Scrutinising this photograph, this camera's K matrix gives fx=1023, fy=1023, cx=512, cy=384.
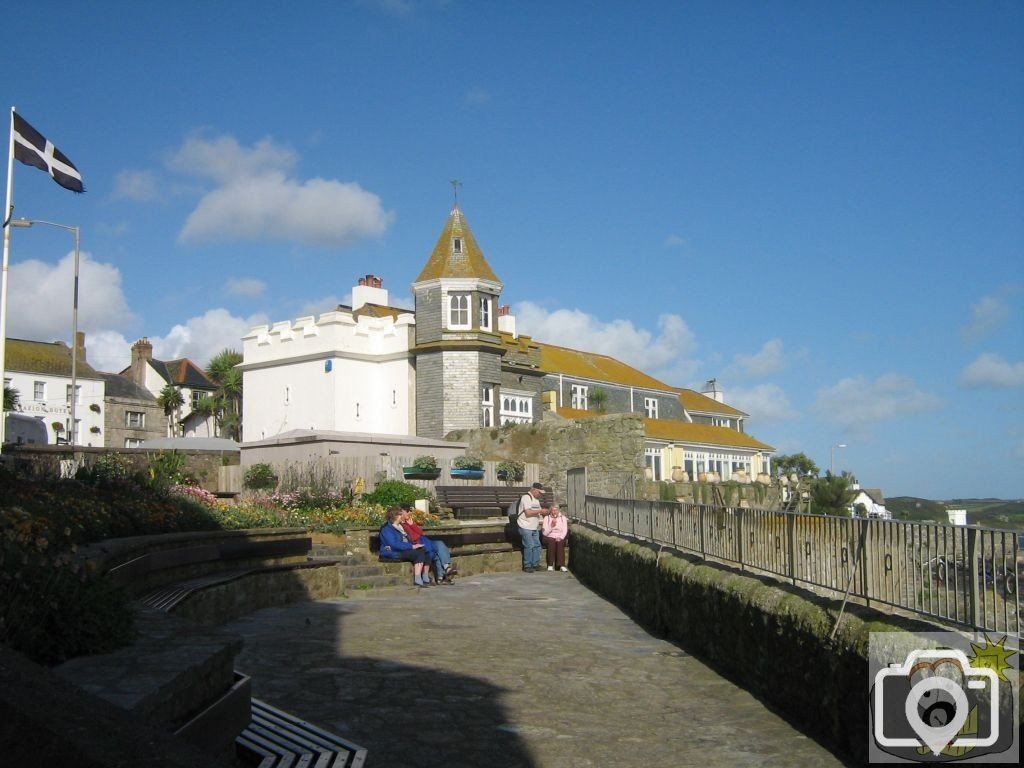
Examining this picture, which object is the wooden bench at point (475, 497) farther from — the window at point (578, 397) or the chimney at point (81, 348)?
the chimney at point (81, 348)

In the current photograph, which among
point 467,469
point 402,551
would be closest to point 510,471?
point 467,469

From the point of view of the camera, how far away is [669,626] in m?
11.1

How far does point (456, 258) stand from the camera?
45812mm

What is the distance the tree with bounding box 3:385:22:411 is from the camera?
55.8 meters

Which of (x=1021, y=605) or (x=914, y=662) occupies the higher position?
(x=1021, y=605)

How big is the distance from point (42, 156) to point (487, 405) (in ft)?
81.8

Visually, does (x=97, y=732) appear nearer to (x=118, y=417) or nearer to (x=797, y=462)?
(x=118, y=417)

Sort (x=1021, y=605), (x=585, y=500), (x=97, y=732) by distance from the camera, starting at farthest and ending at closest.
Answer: (x=585, y=500)
(x=1021, y=605)
(x=97, y=732)

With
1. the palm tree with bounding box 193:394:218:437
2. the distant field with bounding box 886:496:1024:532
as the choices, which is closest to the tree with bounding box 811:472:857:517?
the distant field with bounding box 886:496:1024:532

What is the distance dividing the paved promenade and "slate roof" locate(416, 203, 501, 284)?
3303cm

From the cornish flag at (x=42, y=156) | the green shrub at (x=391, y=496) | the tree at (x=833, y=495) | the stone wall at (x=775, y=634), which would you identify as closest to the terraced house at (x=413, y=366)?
the tree at (x=833, y=495)

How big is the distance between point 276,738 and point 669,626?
233 inches

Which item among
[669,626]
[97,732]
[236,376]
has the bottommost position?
[669,626]

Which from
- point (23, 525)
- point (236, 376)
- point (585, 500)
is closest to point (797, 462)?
point (236, 376)
